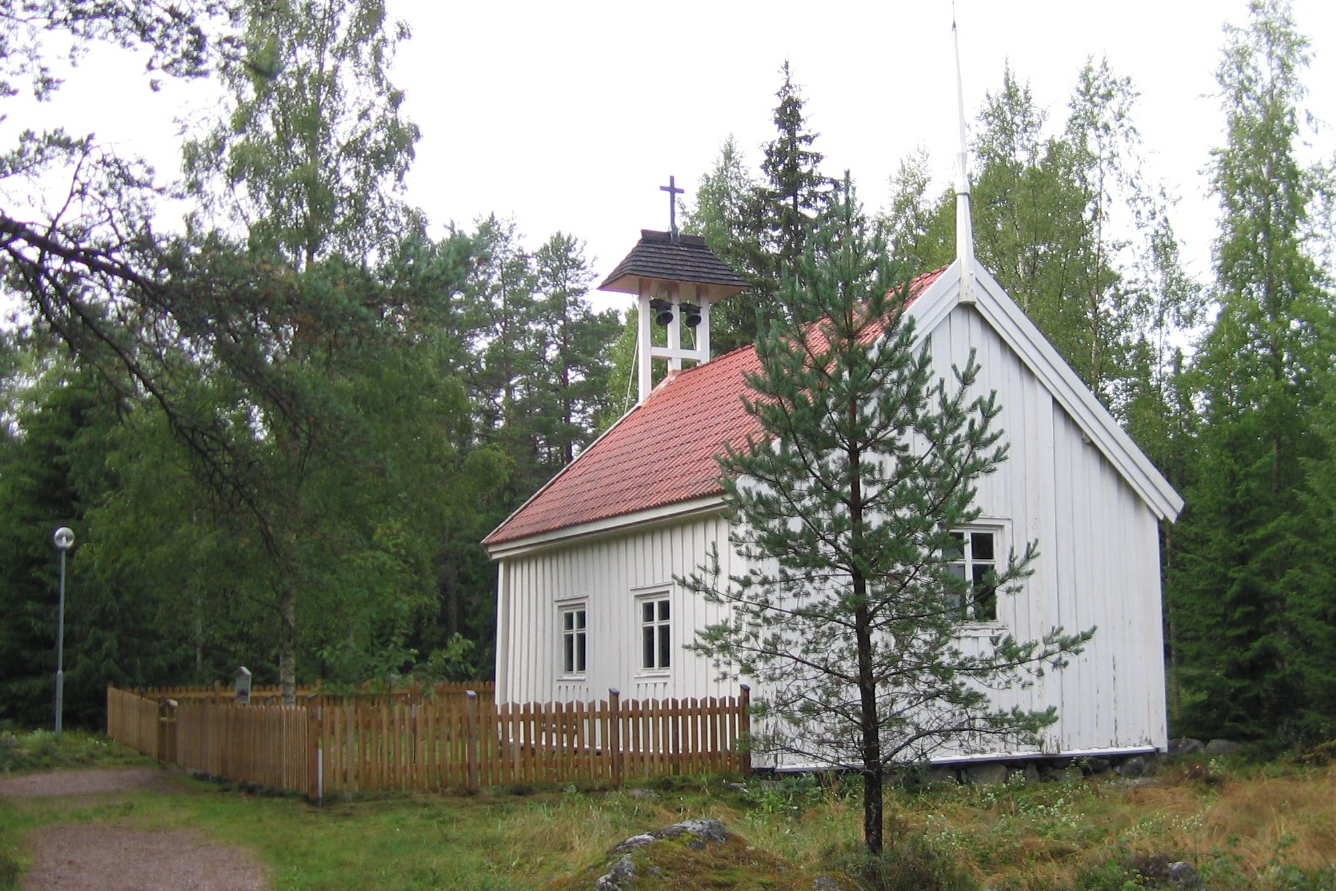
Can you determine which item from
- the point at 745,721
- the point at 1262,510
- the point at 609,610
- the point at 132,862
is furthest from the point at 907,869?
the point at 1262,510

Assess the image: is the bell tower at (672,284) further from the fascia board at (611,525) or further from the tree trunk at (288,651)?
the tree trunk at (288,651)

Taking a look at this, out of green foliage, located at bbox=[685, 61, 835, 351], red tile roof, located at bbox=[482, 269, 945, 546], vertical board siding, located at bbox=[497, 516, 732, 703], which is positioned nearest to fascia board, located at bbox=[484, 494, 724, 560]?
red tile roof, located at bbox=[482, 269, 945, 546]

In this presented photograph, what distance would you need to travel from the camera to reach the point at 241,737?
49.5 ft

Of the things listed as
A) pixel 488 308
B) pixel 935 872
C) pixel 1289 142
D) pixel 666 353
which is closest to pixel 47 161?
pixel 935 872

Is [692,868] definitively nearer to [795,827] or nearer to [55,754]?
[795,827]

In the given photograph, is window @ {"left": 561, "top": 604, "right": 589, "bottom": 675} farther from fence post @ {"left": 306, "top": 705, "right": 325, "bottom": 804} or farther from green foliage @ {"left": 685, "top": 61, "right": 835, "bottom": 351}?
green foliage @ {"left": 685, "top": 61, "right": 835, "bottom": 351}

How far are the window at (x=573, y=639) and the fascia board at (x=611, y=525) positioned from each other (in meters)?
1.02

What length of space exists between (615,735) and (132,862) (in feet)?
16.6

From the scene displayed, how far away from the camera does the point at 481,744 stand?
1344cm

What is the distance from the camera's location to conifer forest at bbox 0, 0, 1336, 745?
432 inches

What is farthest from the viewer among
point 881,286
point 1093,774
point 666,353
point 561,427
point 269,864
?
point 561,427

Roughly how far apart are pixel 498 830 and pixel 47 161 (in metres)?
6.79

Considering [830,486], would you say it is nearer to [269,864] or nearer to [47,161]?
[269,864]

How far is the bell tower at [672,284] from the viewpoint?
65.9ft
